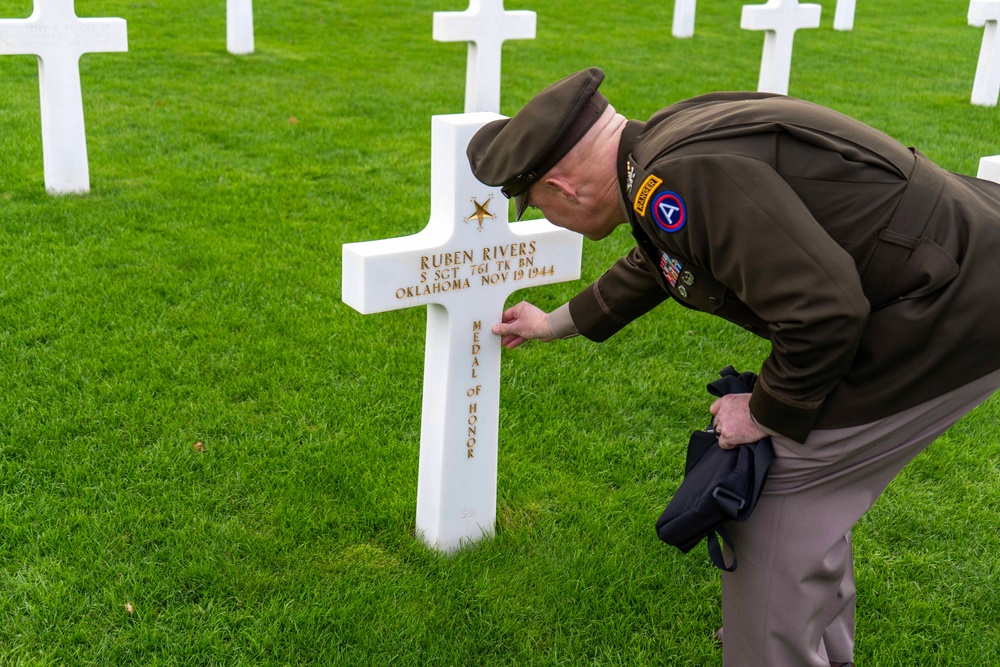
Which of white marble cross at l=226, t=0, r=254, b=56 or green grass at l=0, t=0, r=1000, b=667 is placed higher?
white marble cross at l=226, t=0, r=254, b=56

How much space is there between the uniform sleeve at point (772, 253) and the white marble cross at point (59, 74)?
5.09m

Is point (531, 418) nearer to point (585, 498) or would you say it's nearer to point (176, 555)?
point (585, 498)

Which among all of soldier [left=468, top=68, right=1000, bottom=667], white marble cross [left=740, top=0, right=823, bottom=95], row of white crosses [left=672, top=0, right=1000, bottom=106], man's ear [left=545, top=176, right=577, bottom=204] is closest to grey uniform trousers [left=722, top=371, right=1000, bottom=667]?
soldier [left=468, top=68, right=1000, bottom=667]

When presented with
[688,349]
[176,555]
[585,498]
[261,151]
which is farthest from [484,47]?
[176,555]

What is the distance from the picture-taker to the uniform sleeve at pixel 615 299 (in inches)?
112

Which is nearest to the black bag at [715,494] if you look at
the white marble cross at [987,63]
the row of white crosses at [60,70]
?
the row of white crosses at [60,70]

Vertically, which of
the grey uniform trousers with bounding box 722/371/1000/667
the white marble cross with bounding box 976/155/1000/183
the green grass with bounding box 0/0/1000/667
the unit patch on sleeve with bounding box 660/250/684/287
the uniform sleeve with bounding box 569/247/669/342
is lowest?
the green grass with bounding box 0/0/1000/667

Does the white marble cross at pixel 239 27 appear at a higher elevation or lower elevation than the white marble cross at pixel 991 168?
lower

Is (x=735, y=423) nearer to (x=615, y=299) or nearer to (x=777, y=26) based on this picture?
(x=615, y=299)

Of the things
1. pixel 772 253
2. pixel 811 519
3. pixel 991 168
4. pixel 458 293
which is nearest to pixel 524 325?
pixel 458 293

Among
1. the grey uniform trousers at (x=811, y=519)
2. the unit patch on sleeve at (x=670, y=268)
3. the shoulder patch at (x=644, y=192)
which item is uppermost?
the shoulder patch at (x=644, y=192)

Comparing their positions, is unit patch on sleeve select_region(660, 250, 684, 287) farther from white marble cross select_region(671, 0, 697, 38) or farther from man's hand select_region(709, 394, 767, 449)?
white marble cross select_region(671, 0, 697, 38)

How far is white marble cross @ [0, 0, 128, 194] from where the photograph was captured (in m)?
6.09

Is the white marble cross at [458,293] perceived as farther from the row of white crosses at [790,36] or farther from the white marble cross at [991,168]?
the row of white crosses at [790,36]
